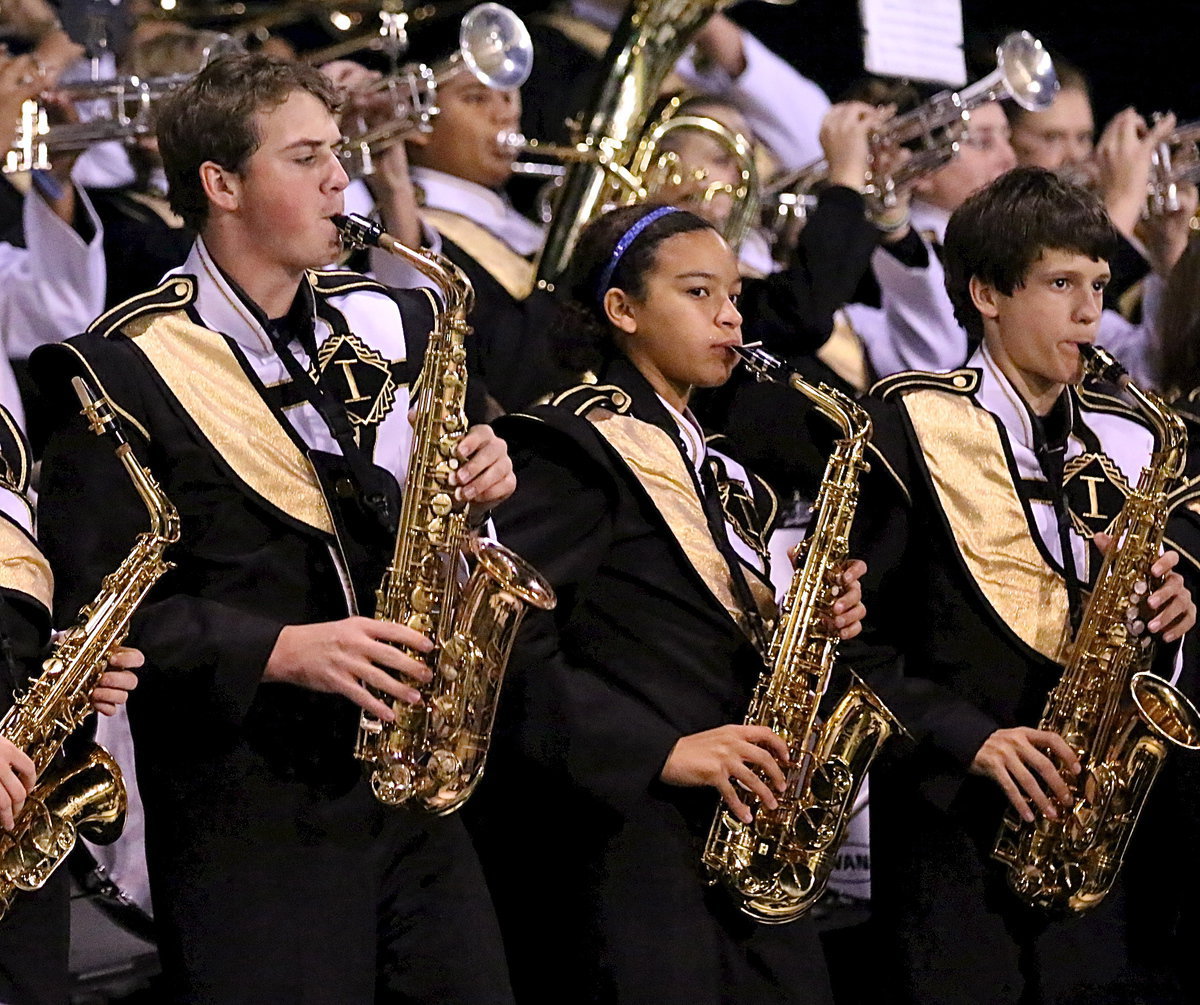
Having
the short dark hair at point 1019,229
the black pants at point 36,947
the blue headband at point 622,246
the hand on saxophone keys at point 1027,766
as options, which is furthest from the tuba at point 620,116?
the black pants at point 36,947

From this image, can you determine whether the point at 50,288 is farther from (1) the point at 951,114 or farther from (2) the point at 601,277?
(1) the point at 951,114

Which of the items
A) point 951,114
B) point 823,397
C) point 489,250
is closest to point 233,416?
point 823,397

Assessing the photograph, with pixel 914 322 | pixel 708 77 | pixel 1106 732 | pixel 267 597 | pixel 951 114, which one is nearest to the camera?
pixel 267 597

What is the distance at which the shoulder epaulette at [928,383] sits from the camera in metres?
3.76

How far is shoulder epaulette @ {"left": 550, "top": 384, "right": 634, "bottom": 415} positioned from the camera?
11.7 feet

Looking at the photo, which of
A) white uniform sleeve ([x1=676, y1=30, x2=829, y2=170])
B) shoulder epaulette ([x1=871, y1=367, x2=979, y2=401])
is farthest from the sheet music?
shoulder epaulette ([x1=871, y1=367, x2=979, y2=401])

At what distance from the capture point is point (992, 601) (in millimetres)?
3572

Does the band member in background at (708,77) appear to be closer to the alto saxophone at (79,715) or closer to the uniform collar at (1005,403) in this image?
the uniform collar at (1005,403)

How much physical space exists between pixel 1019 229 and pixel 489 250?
1.68 meters

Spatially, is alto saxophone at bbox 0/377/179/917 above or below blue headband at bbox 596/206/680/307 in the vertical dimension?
below

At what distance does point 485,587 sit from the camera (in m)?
3.16

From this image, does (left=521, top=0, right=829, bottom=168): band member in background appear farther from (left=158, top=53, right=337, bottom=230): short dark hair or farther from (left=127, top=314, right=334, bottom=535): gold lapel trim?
(left=127, top=314, right=334, bottom=535): gold lapel trim

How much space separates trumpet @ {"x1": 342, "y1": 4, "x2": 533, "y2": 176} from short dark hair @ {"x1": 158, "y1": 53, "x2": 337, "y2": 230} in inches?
51.6

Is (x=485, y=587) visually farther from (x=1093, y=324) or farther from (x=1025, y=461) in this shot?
(x=1093, y=324)
